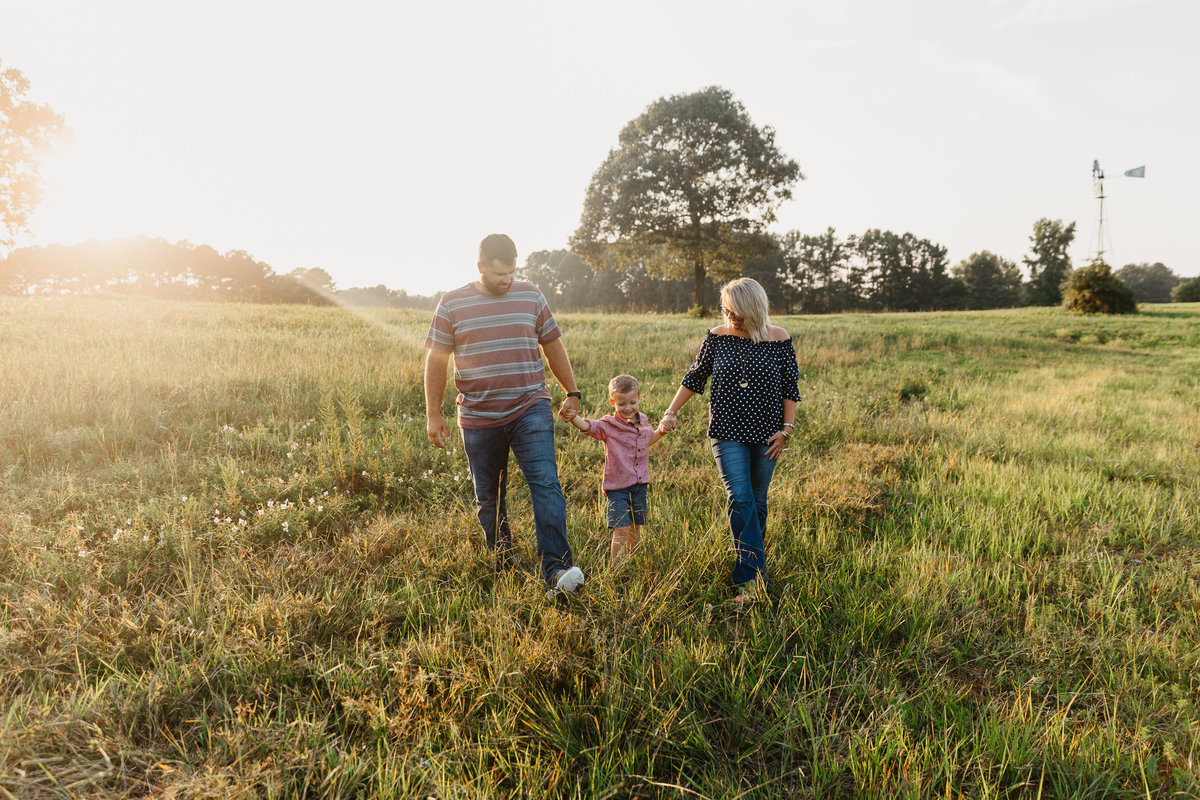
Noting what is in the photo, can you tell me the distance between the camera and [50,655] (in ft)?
8.71

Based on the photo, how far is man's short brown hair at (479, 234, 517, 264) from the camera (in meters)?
3.29

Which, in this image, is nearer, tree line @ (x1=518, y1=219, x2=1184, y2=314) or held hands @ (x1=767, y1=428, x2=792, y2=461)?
held hands @ (x1=767, y1=428, x2=792, y2=461)

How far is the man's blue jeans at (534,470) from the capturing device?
3404mm

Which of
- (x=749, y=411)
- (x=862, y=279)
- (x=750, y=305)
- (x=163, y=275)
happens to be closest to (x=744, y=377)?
(x=749, y=411)

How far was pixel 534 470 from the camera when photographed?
3441 millimetres

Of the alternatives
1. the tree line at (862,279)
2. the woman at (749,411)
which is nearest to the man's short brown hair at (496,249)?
the woman at (749,411)

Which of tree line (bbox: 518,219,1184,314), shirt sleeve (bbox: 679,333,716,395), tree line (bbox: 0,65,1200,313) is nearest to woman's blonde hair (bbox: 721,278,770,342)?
shirt sleeve (bbox: 679,333,716,395)

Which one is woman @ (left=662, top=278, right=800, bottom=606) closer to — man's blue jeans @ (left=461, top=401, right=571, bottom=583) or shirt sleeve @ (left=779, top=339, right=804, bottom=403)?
shirt sleeve @ (left=779, top=339, right=804, bottom=403)

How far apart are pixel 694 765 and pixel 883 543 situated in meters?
2.49

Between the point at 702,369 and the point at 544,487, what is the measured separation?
1385mm

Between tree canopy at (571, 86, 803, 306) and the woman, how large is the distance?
29.5 m

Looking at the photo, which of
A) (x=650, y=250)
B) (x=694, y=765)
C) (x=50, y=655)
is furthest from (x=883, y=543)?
(x=650, y=250)

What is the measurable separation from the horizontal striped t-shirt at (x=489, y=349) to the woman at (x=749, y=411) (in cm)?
99

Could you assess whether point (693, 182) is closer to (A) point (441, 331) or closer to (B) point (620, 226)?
(B) point (620, 226)
